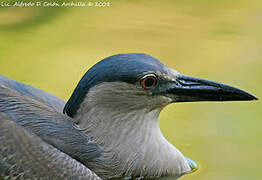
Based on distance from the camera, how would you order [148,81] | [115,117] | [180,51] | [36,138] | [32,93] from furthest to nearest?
[180,51]
[32,93]
[115,117]
[148,81]
[36,138]

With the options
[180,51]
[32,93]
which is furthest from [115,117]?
[180,51]

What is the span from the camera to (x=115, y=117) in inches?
247

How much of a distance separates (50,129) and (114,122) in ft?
2.16

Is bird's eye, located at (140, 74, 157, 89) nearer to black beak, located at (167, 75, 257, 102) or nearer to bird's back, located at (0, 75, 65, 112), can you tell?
black beak, located at (167, 75, 257, 102)

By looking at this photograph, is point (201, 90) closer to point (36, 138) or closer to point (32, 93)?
point (36, 138)

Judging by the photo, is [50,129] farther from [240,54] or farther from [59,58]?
[240,54]

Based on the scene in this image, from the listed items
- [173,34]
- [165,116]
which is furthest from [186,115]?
[173,34]

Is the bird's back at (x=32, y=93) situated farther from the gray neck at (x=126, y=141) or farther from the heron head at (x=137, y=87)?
the gray neck at (x=126, y=141)

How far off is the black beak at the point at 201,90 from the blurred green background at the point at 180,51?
2.47 ft

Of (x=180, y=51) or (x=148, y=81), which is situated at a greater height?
(x=148, y=81)

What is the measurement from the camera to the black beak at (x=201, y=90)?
624cm

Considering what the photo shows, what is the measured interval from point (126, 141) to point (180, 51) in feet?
11.9

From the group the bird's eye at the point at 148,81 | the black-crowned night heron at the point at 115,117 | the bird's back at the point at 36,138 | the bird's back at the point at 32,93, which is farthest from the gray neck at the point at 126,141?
the bird's back at the point at 32,93

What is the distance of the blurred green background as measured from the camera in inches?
274
